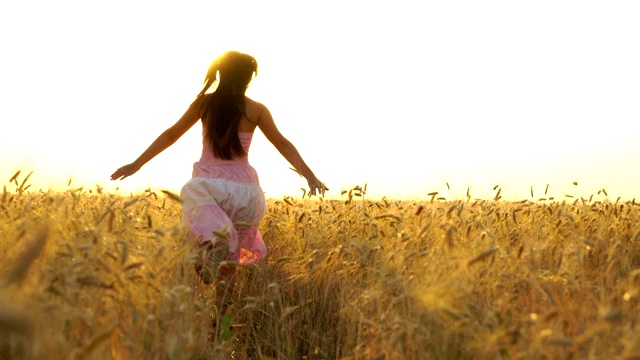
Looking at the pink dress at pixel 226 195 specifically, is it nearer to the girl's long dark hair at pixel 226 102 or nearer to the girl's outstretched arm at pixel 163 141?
the girl's long dark hair at pixel 226 102

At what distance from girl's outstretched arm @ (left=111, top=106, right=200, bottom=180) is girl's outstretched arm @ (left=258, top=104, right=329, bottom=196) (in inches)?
20.0

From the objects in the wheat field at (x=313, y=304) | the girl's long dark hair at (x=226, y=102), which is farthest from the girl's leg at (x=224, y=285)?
the girl's long dark hair at (x=226, y=102)

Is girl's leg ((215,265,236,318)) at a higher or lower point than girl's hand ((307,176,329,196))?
lower

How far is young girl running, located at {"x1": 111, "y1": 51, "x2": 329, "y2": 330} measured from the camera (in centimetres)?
511

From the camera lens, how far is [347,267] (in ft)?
16.2

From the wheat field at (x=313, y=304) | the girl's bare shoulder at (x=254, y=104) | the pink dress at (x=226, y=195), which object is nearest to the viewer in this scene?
the wheat field at (x=313, y=304)

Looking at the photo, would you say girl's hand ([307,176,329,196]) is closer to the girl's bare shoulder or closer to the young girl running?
the young girl running

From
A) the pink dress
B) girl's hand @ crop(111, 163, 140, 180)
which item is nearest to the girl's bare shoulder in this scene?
the pink dress

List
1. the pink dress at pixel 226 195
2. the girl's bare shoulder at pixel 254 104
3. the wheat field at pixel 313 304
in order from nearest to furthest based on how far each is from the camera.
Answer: the wheat field at pixel 313 304, the pink dress at pixel 226 195, the girl's bare shoulder at pixel 254 104

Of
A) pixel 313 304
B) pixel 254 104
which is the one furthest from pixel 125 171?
pixel 313 304

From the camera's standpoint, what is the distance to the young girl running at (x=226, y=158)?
5105 millimetres

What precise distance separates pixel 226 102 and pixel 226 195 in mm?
675

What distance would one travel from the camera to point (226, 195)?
5.16 m

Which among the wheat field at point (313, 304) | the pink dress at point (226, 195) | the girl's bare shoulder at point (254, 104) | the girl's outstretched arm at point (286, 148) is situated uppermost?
the girl's bare shoulder at point (254, 104)
